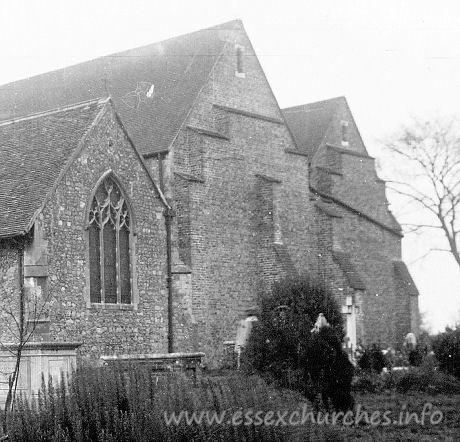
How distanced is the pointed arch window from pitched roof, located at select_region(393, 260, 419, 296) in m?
18.9

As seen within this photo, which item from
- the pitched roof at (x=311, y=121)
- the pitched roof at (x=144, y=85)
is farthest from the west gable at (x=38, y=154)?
the pitched roof at (x=311, y=121)

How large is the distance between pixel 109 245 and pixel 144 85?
12.7m

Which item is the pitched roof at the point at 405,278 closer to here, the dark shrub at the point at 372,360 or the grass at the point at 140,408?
the dark shrub at the point at 372,360

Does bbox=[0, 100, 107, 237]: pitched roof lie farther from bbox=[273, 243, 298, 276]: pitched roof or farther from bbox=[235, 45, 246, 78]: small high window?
bbox=[273, 243, 298, 276]: pitched roof

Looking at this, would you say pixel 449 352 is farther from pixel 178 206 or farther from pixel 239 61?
pixel 239 61

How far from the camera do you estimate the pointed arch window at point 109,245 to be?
86.5ft

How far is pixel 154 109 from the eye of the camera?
36031 millimetres

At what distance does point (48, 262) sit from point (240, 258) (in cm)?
1175

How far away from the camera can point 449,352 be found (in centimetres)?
2564

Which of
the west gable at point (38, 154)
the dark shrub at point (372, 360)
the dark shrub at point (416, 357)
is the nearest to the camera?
the west gable at point (38, 154)

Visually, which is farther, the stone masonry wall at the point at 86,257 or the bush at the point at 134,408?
the stone masonry wall at the point at 86,257

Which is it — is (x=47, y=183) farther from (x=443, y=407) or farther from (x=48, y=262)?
(x=443, y=407)

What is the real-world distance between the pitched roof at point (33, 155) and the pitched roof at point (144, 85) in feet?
17.4

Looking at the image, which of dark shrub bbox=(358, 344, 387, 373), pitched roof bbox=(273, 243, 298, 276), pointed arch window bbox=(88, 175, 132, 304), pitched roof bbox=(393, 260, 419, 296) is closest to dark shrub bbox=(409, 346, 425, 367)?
dark shrub bbox=(358, 344, 387, 373)
